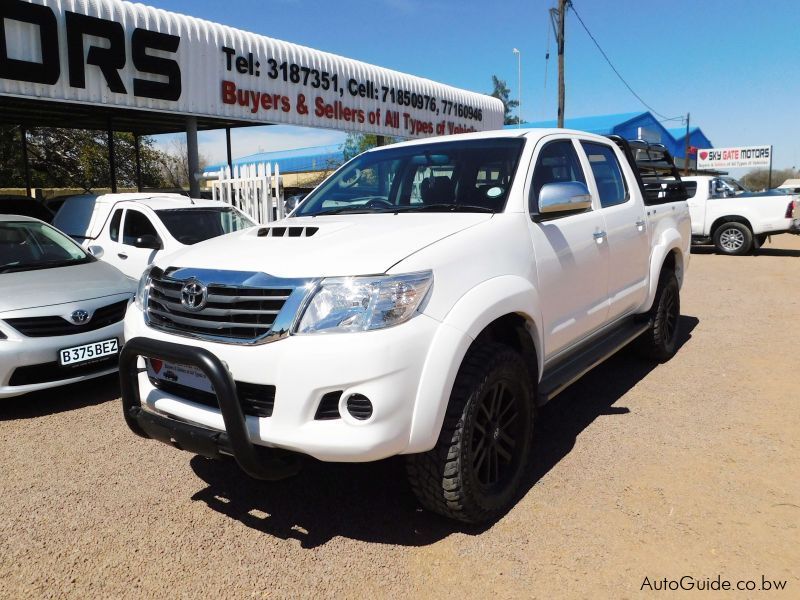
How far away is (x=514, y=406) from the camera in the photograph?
308 centimetres

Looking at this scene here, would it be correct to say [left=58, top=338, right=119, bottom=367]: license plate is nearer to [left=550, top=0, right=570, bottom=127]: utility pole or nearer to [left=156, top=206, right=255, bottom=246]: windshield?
[left=156, top=206, right=255, bottom=246]: windshield

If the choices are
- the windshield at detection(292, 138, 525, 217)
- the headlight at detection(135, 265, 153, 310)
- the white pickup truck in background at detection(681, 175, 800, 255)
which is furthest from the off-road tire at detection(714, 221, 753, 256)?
the headlight at detection(135, 265, 153, 310)

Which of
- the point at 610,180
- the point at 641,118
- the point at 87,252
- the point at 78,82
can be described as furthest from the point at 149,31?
the point at 641,118

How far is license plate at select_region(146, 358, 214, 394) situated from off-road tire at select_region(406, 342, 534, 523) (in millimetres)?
955

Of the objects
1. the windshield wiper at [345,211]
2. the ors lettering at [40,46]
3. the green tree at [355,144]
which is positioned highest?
the green tree at [355,144]

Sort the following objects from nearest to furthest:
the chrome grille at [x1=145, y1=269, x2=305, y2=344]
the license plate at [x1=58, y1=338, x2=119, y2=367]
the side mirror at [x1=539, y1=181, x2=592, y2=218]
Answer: the chrome grille at [x1=145, y1=269, x2=305, y2=344] → the side mirror at [x1=539, y1=181, x2=592, y2=218] → the license plate at [x1=58, y1=338, x2=119, y2=367]

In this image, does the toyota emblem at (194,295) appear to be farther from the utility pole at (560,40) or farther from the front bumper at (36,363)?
the utility pole at (560,40)

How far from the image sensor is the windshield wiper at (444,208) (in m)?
3.21

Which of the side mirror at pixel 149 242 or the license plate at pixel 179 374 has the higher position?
the side mirror at pixel 149 242

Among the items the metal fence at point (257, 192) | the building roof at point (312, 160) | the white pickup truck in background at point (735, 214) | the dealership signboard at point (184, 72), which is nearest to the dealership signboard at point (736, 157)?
the building roof at point (312, 160)

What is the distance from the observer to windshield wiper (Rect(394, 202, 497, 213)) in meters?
3.21

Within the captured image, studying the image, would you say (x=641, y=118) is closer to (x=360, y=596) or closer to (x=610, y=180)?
(x=610, y=180)

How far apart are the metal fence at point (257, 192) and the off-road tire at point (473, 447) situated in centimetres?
898

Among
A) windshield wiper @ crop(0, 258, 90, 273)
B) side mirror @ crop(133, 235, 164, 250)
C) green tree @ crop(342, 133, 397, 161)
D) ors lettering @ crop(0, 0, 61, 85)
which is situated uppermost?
green tree @ crop(342, 133, 397, 161)
